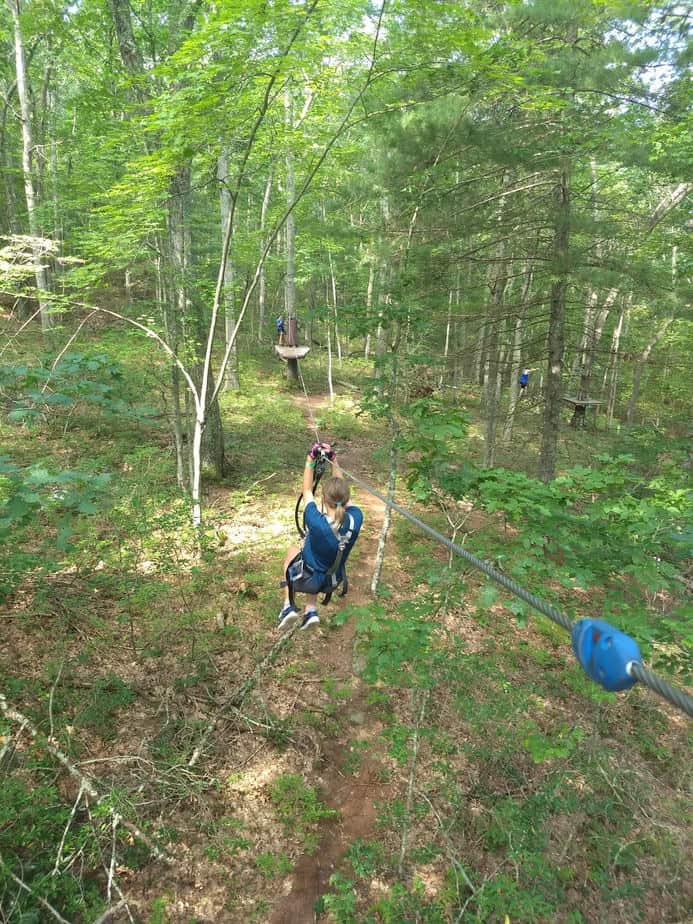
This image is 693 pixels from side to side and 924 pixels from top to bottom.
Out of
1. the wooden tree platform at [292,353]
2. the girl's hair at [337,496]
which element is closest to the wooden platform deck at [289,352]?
the wooden tree platform at [292,353]

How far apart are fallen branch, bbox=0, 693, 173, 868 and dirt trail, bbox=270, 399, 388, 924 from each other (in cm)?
102

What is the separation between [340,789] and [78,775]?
7.35 ft

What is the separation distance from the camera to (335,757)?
4.48m

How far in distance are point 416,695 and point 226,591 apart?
2.92 metres

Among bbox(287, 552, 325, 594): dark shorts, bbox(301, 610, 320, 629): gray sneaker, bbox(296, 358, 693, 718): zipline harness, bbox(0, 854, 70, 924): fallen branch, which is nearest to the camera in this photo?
bbox(296, 358, 693, 718): zipline harness

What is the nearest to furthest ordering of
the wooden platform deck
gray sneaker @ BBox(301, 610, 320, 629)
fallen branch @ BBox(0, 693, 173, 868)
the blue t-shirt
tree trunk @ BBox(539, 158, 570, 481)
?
fallen branch @ BBox(0, 693, 173, 868)
the blue t-shirt
gray sneaker @ BBox(301, 610, 320, 629)
tree trunk @ BBox(539, 158, 570, 481)
the wooden platform deck

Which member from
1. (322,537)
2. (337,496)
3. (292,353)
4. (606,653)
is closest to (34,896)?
(322,537)

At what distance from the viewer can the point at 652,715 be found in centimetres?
562

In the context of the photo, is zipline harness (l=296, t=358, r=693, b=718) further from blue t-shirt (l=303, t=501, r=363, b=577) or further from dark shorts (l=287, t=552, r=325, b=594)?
dark shorts (l=287, t=552, r=325, b=594)

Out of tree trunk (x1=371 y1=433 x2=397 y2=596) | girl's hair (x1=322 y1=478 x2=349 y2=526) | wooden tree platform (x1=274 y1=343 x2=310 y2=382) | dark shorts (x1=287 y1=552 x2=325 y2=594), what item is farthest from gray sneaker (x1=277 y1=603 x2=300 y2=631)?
wooden tree platform (x1=274 y1=343 x2=310 y2=382)

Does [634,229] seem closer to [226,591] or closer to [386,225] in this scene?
[386,225]

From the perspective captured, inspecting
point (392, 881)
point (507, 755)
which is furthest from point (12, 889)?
point (507, 755)

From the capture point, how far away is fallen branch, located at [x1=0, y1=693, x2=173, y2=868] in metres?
3.29

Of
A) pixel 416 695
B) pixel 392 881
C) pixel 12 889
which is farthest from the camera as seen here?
pixel 416 695
